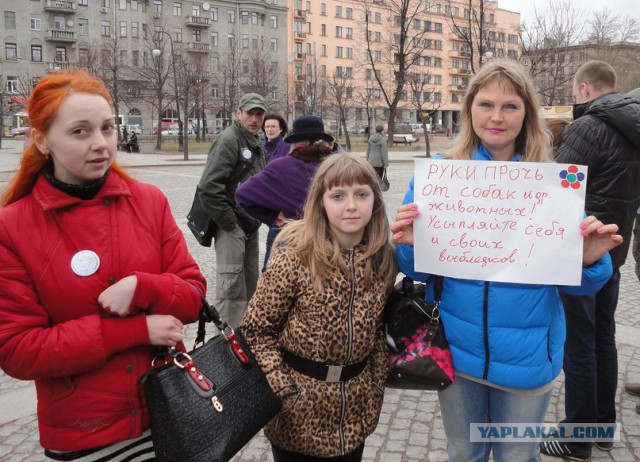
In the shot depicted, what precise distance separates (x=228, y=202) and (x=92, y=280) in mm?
3011

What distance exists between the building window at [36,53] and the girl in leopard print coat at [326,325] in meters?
73.2

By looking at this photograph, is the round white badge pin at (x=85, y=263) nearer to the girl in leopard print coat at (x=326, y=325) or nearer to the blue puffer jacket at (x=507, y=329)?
the girl in leopard print coat at (x=326, y=325)

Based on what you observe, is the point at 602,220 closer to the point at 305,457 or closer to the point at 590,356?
the point at 590,356

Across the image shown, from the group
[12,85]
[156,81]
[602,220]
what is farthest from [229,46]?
[602,220]

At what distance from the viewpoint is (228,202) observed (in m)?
4.86

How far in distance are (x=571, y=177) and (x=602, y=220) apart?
1.27 meters

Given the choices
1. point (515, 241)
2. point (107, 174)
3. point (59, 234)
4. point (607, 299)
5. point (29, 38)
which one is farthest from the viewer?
point (29, 38)

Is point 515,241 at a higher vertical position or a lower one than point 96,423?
higher

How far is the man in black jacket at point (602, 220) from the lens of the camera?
3072 millimetres

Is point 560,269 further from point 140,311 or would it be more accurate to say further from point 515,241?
point 140,311

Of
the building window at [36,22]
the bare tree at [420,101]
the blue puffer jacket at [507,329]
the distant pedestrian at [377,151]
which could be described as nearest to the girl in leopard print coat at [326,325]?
the blue puffer jacket at [507,329]

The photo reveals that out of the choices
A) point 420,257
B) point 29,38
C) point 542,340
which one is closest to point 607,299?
point 542,340

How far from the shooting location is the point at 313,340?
7.12 feet

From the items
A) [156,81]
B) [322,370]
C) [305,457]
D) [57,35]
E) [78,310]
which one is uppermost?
[57,35]
